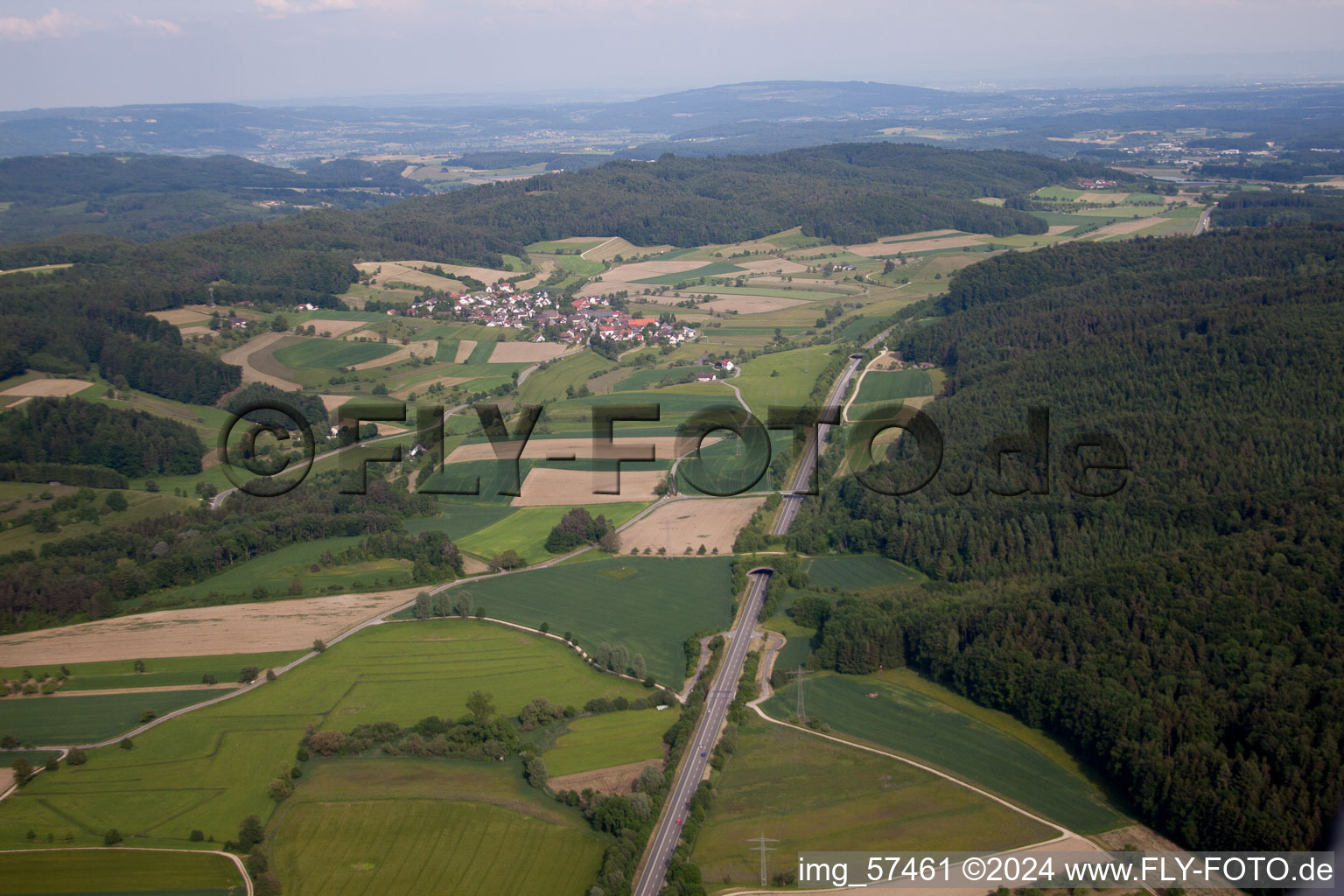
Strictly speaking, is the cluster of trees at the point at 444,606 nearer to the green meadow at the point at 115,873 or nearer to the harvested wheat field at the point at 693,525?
the harvested wheat field at the point at 693,525

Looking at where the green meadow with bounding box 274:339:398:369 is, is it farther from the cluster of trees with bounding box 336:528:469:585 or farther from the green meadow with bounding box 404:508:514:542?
the cluster of trees with bounding box 336:528:469:585

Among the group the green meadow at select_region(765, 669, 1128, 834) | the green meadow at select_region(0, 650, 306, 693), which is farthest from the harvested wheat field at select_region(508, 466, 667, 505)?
the green meadow at select_region(765, 669, 1128, 834)

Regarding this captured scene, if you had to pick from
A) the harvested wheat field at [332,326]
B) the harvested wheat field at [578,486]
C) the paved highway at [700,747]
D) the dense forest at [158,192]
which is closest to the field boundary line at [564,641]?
the paved highway at [700,747]

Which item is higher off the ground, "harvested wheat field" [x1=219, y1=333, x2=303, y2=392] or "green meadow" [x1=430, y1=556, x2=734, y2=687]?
"harvested wheat field" [x1=219, y1=333, x2=303, y2=392]

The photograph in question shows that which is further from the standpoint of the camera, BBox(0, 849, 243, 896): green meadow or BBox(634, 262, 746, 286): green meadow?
BBox(634, 262, 746, 286): green meadow

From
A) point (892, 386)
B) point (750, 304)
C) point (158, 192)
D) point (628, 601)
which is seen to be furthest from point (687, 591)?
point (158, 192)

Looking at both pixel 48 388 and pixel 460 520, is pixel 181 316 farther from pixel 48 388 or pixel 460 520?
pixel 460 520

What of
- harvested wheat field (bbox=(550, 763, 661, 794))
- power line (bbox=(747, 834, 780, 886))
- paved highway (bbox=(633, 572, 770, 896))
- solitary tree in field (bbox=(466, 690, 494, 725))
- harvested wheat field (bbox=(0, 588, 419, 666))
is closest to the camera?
power line (bbox=(747, 834, 780, 886))
